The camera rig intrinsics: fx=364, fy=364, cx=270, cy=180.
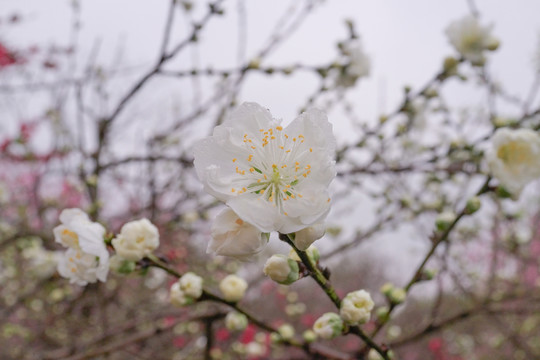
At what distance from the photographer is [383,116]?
211cm

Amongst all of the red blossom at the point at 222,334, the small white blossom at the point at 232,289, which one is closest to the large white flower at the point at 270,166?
the small white blossom at the point at 232,289

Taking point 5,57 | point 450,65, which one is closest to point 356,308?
point 450,65

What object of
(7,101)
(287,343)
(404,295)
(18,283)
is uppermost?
(404,295)

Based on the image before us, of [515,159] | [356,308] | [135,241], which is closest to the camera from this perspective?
[356,308]

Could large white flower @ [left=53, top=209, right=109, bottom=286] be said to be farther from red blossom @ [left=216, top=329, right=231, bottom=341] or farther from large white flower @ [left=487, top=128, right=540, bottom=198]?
red blossom @ [left=216, top=329, right=231, bottom=341]

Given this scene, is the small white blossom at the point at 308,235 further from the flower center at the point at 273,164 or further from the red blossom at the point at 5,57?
the red blossom at the point at 5,57

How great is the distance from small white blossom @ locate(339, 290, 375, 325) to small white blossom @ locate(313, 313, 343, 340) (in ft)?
0.12

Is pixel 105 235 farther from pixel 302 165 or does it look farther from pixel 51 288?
pixel 51 288

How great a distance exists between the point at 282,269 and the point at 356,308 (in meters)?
0.19

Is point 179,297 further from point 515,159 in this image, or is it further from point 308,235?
point 515,159

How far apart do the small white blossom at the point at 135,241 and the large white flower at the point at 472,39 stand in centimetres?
178

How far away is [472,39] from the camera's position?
185 cm

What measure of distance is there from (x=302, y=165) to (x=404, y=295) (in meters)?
0.54

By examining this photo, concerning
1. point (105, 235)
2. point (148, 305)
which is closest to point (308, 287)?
point (148, 305)
